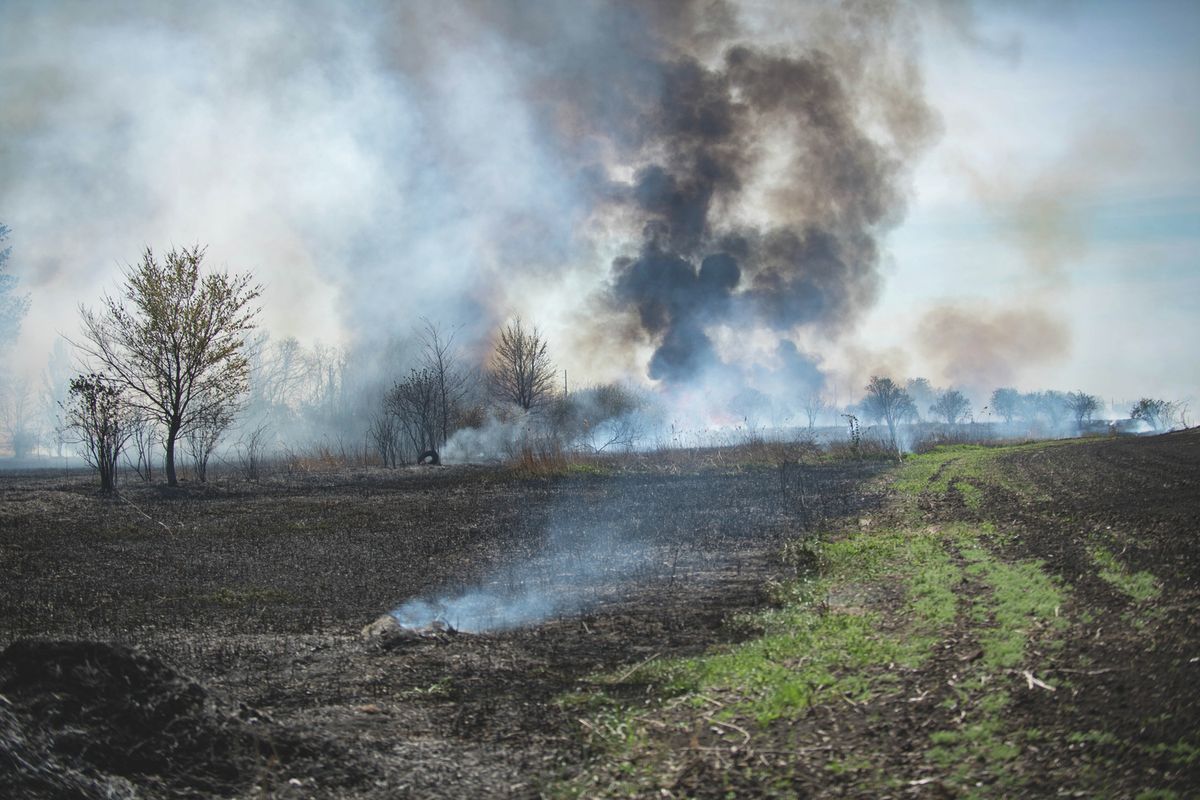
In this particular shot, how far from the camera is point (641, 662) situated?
6359 millimetres

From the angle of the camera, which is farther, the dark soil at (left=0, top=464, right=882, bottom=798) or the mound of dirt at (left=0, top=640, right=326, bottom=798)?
the dark soil at (left=0, top=464, right=882, bottom=798)

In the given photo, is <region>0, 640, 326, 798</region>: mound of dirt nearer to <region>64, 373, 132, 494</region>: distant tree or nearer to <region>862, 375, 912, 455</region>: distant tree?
<region>64, 373, 132, 494</region>: distant tree

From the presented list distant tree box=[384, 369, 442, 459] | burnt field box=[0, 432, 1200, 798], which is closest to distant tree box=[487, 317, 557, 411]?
distant tree box=[384, 369, 442, 459]

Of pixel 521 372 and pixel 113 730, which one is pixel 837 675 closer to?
pixel 113 730

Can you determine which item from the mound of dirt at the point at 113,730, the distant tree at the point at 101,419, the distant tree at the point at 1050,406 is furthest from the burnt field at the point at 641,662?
the distant tree at the point at 1050,406

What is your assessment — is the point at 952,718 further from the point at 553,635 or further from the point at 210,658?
the point at 210,658

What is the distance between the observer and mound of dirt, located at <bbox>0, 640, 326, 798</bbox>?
4070mm

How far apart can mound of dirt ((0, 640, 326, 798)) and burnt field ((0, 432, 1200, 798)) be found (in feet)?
0.05

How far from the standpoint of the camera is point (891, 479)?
2144cm

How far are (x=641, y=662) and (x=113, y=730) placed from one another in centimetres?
344

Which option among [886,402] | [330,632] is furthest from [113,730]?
[886,402]

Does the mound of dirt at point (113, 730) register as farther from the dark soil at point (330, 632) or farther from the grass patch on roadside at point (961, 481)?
the grass patch on roadside at point (961, 481)

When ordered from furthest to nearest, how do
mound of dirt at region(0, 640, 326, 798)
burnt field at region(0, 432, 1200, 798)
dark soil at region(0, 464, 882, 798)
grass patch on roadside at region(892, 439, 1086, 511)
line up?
grass patch on roadside at region(892, 439, 1086, 511) → dark soil at region(0, 464, 882, 798) → burnt field at region(0, 432, 1200, 798) → mound of dirt at region(0, 640, 326, 798)

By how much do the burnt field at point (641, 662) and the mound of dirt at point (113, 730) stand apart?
0.01 m
